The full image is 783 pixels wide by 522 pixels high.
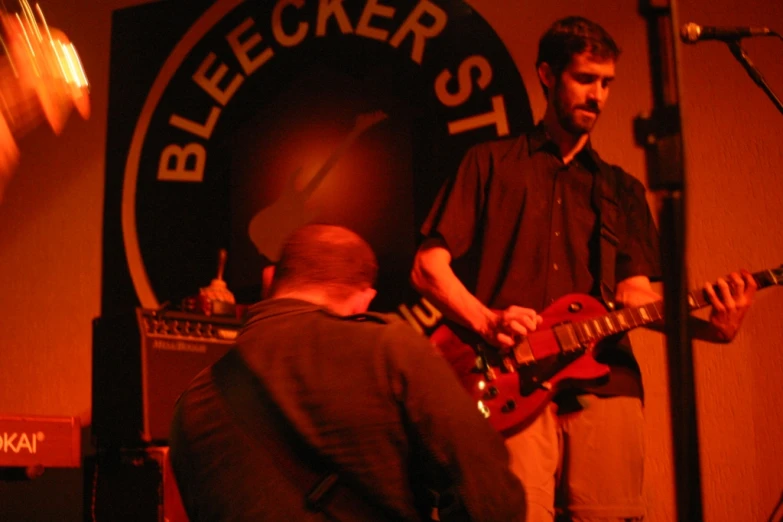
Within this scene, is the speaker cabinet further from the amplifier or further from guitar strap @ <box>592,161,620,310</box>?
guitar strap @ <box>592,161,620,310</box>

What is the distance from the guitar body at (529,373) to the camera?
250cm

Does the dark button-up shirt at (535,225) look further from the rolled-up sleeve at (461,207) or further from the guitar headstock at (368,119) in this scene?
the guitar headstock at (368,119)

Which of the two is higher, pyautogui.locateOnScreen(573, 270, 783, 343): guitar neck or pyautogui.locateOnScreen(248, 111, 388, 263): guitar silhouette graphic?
pyautogui.locateOnScreen(248, 111, 388, 263): guitar silhouette graphic

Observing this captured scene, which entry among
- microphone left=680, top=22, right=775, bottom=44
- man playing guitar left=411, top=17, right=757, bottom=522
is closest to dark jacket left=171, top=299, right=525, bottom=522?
microphone left=680, top=22, right=775, bottom=44

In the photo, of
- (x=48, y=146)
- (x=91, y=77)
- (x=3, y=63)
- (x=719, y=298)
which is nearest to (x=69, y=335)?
(x=48, y=146)

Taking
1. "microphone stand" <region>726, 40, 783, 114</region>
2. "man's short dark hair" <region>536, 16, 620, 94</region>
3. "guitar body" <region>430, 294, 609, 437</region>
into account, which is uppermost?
"man's short dark hair" <region>536, 16, 620, 94</region>

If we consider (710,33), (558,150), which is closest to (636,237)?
(558,150)

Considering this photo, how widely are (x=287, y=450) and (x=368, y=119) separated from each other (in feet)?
6.79

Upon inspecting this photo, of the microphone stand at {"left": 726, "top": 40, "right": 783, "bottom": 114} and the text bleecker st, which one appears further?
the text bleecker st

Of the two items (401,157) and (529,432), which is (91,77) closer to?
(401,157)

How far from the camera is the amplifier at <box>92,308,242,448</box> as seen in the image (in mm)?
2783

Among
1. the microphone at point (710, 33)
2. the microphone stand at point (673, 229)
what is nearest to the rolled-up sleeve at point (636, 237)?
the microphone at point (710, 33)

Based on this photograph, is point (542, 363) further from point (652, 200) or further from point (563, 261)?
point (652, 200)

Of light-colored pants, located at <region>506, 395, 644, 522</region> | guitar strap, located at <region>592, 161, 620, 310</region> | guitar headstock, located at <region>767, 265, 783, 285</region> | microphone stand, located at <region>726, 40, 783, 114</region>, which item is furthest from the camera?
guitar strap, located at <region>592, 161, 620, 310</region>
